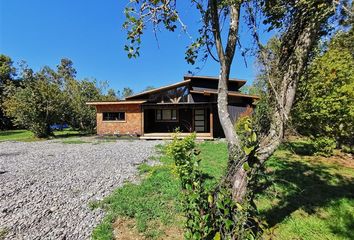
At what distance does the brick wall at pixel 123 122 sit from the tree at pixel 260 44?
1584 centimetres

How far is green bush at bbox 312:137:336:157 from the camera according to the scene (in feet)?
29.5

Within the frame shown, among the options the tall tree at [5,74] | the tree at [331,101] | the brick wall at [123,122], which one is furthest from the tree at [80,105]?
the tree at [331,101]

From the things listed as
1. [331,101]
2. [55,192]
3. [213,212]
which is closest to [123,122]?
[55,192]

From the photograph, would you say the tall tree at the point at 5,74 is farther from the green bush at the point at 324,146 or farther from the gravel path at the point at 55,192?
the green bush at the point at 324,146

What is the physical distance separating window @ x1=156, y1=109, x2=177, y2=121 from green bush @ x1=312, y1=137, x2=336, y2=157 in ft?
39.6

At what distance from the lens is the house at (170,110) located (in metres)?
17.2

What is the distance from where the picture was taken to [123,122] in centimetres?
1869

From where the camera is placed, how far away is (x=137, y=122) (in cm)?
1845

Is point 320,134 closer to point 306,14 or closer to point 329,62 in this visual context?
point 329,62

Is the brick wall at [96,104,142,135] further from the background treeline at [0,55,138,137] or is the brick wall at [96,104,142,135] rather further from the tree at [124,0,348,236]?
the tree at [124,0,348,236]

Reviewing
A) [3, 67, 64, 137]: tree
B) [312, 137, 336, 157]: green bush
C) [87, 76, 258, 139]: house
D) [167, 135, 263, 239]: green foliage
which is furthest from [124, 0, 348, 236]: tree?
[3, 67, 64, 137]: tree

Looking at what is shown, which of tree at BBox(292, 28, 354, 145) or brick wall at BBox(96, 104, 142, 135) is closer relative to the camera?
tree at BBox(292, 28, 354, 145)

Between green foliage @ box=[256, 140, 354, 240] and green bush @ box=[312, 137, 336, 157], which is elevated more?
green bush @ box=[312, 137, 336, 157]

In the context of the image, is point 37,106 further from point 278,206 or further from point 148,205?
point 278,206
